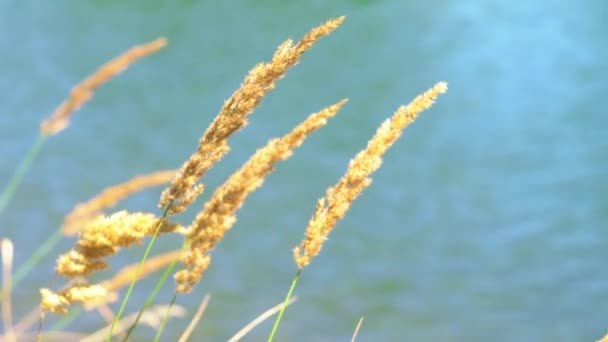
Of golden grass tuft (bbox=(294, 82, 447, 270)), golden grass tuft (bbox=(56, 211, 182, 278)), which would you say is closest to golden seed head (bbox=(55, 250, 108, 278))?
golden grass tuft (bbox=(56, 211, 182, 278))

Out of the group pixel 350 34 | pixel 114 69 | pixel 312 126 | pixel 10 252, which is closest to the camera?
pixel 114 69

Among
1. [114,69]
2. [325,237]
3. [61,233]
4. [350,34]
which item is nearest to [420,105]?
[325,237]

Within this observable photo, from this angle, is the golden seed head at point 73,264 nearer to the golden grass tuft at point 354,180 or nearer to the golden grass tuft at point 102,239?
the golden grass tuft at point 102,239

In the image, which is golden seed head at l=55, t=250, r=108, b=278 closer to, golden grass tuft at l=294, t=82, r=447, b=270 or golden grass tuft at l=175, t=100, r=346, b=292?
golden grass tuft at l=175, t=100, r=346, b=292

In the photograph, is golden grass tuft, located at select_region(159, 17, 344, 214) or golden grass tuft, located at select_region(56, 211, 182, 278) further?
golden grass tuft, located at select_region(159, 17, 344, 214)

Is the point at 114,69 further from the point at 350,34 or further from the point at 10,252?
the point at 350,34

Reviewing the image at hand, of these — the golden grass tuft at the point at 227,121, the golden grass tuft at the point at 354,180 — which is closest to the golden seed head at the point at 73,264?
the golden grass tuft at the point at 227,121
